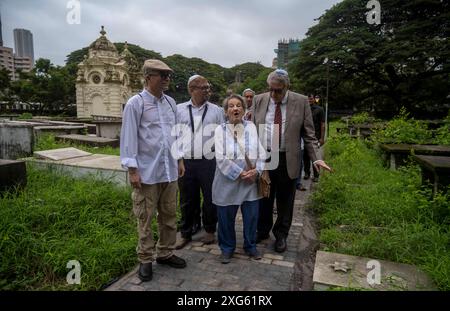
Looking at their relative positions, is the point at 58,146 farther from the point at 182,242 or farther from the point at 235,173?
the point at 235,173

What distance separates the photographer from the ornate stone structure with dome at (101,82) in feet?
90.2

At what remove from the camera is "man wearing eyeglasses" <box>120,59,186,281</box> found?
2752 mm

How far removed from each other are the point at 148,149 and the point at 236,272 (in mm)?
1432

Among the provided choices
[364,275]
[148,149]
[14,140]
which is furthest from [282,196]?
[14,140]

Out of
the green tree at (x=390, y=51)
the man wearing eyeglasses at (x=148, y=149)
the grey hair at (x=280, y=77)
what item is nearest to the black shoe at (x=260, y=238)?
the man wearing eyeglasses at (x=148, y=149)

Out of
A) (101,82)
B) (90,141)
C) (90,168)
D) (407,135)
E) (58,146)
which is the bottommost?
(90,168)

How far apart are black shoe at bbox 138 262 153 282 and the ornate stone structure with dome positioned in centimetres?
2605

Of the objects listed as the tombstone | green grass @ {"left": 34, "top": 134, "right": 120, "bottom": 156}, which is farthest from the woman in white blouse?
green grass @ {"left": 34, "top": 134, "right": 120, "bottom": 156}

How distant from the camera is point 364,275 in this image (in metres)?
2.64

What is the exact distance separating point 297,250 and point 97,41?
29231mm
